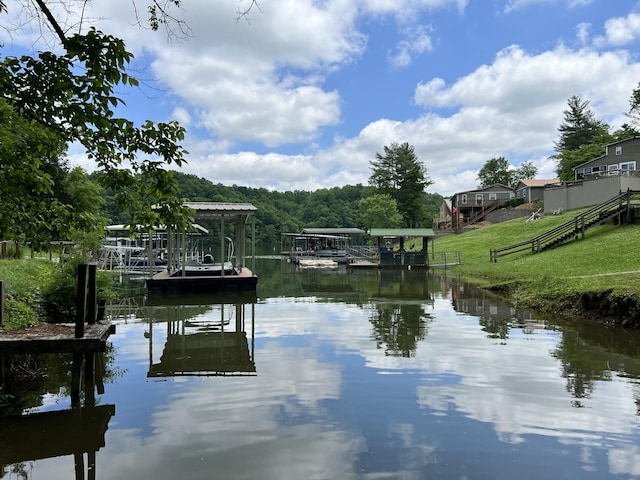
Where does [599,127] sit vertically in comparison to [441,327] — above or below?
above

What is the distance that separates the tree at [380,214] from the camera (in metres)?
69.4

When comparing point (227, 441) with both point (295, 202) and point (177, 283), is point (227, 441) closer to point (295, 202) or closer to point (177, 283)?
point (177, 283)

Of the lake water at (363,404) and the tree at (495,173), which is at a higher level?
the tree at (495,173)

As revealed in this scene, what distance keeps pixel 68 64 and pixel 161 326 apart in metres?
10.2

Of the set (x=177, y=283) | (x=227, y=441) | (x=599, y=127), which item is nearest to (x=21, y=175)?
(x=227, y=441)

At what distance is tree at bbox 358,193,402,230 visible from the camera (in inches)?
2734

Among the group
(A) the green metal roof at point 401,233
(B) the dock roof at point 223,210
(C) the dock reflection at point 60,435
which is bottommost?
(C) the dock reflection at point 60,435

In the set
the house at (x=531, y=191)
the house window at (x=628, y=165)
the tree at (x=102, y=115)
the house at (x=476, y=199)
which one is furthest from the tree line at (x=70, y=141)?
the house at (x=476, y=199)

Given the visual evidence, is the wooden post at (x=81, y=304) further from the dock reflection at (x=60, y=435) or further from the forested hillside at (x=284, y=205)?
the forested hillside at (x=284, y=205)

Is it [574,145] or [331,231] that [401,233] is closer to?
[331,231]

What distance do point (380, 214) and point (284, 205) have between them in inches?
3431

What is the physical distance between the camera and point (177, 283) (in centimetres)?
2073

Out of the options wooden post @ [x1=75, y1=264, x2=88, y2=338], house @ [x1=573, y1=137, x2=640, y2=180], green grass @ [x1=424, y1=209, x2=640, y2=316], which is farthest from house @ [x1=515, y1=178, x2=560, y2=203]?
wooden post @ [x1=75, y1=264, x2=88, y2=338]

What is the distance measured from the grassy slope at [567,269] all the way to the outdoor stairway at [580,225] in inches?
22.5
